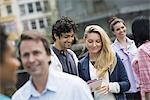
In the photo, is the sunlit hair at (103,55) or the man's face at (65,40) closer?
the sunlit hair at (103,55)

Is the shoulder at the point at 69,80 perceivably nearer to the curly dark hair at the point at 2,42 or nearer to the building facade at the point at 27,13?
the curly dark hair at the point at 2,42

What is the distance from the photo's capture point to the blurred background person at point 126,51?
6.81 meters

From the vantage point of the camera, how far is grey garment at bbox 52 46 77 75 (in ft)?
19.0

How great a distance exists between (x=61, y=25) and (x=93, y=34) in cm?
38

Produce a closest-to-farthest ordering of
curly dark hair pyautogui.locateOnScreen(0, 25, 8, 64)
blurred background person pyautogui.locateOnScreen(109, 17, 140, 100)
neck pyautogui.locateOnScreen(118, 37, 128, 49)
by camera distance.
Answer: curly dark hair pyautogui.locateOnScreen(0, 25, 8, 64)
blurred background person pyautogui.locateOnScreen(109, 17, 140, 100)
neck pyautogui.locateOnScreen(118, 37, 128, 49)

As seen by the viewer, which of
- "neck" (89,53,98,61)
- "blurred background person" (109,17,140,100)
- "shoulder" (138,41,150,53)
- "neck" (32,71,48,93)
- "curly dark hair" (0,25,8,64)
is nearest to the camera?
"curly dark hair" (0,25,8,64)

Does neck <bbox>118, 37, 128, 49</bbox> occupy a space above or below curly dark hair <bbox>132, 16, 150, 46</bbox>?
below

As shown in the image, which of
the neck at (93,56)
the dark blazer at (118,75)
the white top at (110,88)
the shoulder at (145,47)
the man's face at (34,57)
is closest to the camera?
the man's face at (34,57)

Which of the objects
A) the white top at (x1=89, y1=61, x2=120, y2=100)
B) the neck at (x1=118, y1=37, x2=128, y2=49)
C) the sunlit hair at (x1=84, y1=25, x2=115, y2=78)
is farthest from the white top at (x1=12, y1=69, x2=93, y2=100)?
the neck at (x1=118, y1=37, x2=128, y2=49)

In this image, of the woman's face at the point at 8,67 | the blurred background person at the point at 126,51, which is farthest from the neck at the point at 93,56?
the woman's face at the point at 8,67

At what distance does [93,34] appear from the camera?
18.8 ft

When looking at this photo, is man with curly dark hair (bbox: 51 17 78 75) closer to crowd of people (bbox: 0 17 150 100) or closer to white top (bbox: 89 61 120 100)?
crowd of people (bbox: 0 17 150 100)

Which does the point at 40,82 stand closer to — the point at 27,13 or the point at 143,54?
the point at 143,54

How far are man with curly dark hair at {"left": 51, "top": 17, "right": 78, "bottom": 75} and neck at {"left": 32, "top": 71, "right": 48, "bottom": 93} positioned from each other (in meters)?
1.53
